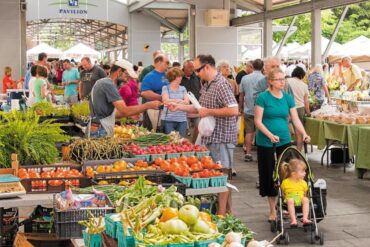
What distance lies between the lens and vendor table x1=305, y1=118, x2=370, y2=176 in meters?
9.14

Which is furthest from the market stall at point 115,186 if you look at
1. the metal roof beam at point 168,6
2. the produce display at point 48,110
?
the metal roof beam at point 168,6

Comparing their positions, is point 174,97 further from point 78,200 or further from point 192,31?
point 192,31

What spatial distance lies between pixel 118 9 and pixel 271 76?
23.4 m

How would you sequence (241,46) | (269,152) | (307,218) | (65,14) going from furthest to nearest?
1. (65,14)
2. (241,46)
3. (269,152)
4. (307,218)

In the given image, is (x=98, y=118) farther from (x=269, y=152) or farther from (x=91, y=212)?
(x=91, y=212)

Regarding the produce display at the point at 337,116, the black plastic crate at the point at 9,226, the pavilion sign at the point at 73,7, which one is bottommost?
the black plastic crate at the point at 9,226

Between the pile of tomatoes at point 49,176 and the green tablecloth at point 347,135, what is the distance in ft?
16.4

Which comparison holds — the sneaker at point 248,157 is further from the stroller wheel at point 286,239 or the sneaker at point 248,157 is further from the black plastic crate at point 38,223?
the black plastic crate at point 38,223

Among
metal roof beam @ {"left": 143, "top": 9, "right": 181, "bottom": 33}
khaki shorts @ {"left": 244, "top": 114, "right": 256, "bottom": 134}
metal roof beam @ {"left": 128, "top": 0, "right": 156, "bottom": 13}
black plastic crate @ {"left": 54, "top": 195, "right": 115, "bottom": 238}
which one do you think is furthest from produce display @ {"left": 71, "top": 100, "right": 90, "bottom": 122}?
metal roof beam @ {"left": 143, "top": 9, "right": 181, "bottom": 33}

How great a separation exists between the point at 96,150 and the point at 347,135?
480cm

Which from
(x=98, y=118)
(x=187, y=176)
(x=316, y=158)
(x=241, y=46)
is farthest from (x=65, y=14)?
(x=187, y=176)

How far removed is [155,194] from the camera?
3.81 meters

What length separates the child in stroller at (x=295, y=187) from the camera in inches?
241

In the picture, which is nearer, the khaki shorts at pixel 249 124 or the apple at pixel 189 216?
the apple at pixel 189 216
